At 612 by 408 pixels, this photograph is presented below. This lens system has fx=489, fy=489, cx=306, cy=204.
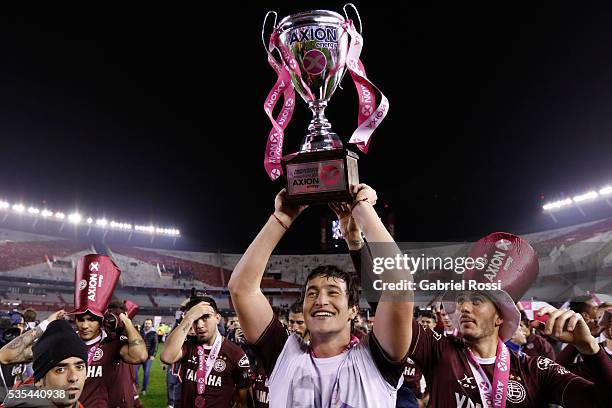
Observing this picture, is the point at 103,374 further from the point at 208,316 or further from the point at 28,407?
the point at 28,407

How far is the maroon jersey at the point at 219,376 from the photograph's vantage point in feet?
16.1

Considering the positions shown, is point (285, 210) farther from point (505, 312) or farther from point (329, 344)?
point (505, 312)

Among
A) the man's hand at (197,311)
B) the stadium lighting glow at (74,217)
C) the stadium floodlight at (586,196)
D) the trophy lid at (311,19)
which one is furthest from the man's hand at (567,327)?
the stadium lighting glow at (74,217)

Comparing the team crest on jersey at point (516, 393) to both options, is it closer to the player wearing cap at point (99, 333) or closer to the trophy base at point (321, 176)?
the trophy base at point (321, 176)

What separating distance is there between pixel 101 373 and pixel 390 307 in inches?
156

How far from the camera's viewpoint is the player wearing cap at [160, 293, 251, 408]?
4.88 meters

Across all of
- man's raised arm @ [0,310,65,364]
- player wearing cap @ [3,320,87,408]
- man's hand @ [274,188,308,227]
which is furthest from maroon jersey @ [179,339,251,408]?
man's hand @ [274,188,308,227]

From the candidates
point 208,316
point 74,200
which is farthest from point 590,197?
point 74,200

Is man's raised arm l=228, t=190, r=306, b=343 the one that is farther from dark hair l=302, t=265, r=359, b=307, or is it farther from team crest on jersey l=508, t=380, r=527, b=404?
team crest on jersey l=508, t=380, r=527, b=404

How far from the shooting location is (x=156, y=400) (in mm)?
11172

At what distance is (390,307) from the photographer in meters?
2.04

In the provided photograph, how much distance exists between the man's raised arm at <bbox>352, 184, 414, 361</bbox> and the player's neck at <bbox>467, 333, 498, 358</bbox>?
1.35 metres

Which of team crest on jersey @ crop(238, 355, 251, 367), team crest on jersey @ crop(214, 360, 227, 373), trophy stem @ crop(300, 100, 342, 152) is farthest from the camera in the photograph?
team crest on jersey @ crop(238, 355, 251, 367)

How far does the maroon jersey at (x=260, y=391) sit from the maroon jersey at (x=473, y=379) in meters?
2.05
